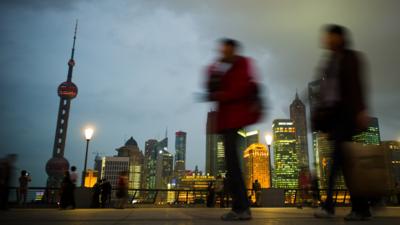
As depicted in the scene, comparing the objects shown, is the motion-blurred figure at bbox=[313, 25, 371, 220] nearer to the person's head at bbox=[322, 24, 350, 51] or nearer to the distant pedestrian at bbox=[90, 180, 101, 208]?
the person's head at bbox=[322, 24, 350, 51]

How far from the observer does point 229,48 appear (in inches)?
151

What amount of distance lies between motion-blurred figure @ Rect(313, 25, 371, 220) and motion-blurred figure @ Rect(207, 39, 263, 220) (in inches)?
31.2

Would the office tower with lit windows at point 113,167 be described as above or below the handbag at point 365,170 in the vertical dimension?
above

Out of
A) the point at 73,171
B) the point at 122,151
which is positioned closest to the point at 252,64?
the point at 73,171

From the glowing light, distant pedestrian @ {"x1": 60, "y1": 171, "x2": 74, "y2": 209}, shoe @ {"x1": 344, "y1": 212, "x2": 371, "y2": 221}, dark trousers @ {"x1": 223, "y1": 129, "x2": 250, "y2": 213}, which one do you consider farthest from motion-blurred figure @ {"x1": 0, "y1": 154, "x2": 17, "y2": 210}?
shoe @ {"x1": 344, "y1": 212, "x2": 371, "y2": 221}

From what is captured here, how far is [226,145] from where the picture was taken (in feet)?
11.9

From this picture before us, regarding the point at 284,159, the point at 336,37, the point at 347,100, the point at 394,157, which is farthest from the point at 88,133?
the point at 284,159

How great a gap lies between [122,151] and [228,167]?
173668 mm

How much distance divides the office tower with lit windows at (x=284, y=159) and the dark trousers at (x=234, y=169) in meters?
161

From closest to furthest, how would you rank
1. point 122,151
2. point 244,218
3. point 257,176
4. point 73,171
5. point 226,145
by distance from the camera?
point 244,218
point 226,145
point 73,171
point 257,176
point 122,151

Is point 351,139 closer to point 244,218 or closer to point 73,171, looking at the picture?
point 244,218

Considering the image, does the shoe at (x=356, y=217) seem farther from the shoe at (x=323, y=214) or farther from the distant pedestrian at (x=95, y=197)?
the distant pedestrian at (x=95, y=197)

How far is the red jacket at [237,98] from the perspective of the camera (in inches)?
140

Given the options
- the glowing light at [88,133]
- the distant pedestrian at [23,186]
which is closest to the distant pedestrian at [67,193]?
the glowing light at [88,133]
